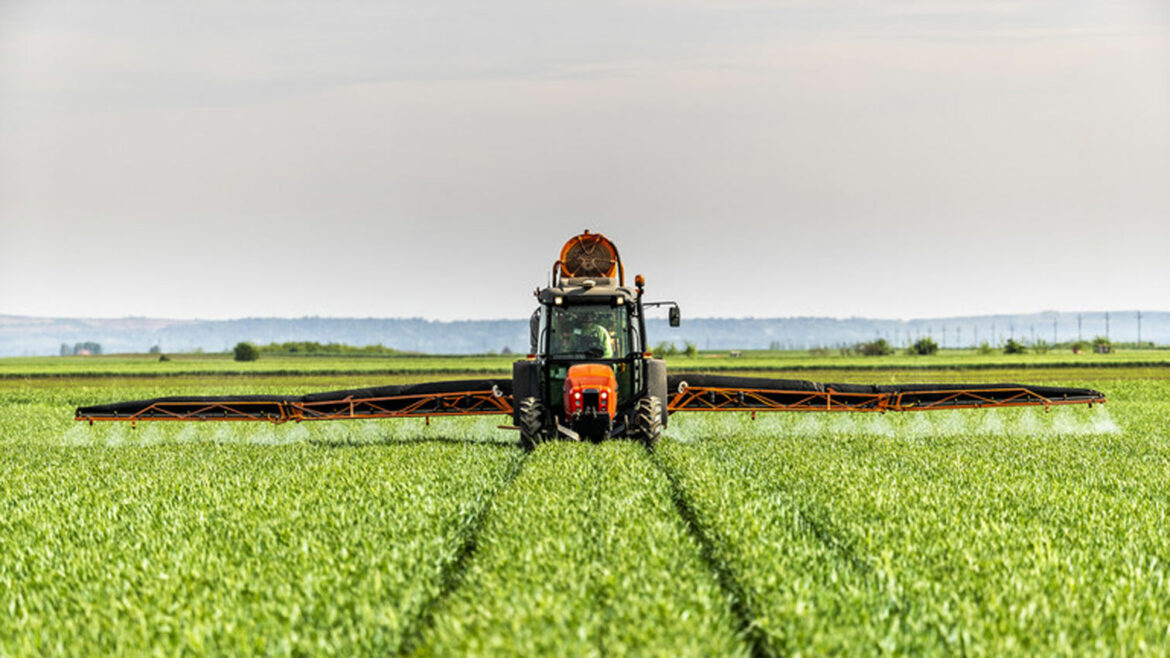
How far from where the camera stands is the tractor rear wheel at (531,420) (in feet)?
52.7

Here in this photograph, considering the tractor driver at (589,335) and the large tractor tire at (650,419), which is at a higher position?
the tractor driver at (589,335)

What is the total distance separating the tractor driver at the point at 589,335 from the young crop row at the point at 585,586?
553 cm

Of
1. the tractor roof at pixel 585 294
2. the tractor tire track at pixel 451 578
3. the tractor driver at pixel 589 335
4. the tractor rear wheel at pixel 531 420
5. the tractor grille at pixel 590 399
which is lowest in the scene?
the tractor tire track at pixel 451 578

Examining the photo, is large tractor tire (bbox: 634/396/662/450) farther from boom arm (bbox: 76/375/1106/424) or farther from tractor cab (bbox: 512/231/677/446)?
boom arm (bbox: 76/375/1106/424)

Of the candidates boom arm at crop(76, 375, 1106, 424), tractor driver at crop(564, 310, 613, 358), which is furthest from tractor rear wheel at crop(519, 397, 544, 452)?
boom arm at crop(76, 375, 1106, 424)

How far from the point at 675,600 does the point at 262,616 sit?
2892mm

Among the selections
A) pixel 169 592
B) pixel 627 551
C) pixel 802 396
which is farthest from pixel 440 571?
pixel 802 396

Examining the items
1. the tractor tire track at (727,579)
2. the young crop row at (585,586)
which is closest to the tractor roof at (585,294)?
the tractor tire track at (727,579)

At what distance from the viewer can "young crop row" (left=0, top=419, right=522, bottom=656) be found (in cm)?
627

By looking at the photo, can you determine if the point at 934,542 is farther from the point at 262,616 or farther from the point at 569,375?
the point at 569,375

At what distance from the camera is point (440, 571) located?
25.6 feet

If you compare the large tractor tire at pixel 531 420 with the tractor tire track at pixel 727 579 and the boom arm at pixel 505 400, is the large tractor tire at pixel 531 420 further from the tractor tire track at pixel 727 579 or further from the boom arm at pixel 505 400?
the tractor tire track at pixel 727 579

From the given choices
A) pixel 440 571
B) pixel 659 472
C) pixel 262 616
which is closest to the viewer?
pixel 262 616

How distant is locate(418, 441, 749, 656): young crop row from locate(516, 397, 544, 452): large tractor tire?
5.45m
